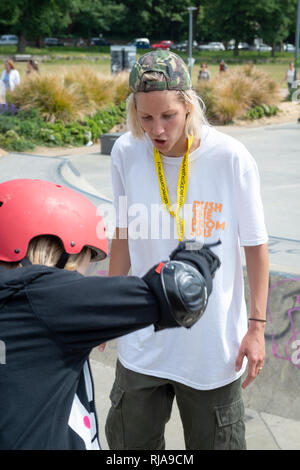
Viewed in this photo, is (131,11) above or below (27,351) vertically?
above

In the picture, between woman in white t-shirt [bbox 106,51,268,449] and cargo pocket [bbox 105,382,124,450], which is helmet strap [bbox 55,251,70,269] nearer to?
woman in white t-shirt [bbox 106,51,268,449]

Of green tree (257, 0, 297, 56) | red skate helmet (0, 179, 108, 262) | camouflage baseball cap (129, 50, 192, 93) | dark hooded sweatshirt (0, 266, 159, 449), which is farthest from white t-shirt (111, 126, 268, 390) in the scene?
green tree (257, 0, 297, 56)

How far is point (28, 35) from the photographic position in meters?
60.1

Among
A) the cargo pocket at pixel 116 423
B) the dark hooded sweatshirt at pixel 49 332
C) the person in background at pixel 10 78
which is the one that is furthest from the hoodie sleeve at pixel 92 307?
the person in background at pixel 10 78

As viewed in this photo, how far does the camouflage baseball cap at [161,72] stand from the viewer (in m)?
2.00

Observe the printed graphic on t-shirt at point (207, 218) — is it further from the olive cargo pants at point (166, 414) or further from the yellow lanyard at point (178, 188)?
the olive cargo pants at point (166, 414)

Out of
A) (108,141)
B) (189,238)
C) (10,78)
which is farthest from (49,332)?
(10,78)

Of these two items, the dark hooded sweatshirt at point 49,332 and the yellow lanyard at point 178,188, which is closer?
the dark hooded sweatshirt at point 49,332

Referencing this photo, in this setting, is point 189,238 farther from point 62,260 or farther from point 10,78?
point 10,78

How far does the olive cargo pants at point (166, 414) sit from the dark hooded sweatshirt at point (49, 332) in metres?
0.80

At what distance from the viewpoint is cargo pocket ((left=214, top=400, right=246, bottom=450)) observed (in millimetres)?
2193
